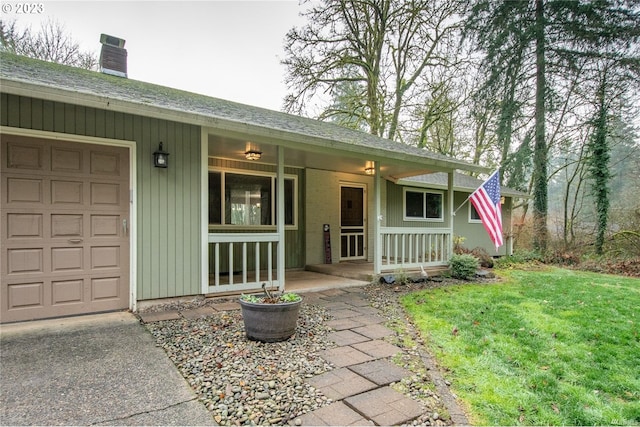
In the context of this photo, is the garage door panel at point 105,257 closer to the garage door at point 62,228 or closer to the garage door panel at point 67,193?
the garage door at point 62,228

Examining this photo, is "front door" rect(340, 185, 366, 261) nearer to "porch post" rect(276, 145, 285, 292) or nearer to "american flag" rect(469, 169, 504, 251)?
"american flag" rect(469, 169, 504, 251)

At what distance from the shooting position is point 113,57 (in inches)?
251

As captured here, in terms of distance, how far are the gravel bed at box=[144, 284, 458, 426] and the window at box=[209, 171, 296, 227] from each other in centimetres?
288

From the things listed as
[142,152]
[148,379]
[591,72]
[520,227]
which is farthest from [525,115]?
[148,379]

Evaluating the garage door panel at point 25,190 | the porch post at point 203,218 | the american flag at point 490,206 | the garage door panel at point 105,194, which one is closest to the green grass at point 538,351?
the american flag at point 490,206

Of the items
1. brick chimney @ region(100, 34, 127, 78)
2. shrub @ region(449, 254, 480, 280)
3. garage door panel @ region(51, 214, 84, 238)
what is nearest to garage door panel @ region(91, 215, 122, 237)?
garage door panel @ region(51, 214, 84, 238)

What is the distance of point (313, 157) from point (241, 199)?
1.84 meters

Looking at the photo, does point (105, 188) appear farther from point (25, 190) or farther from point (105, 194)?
point (25, 190)

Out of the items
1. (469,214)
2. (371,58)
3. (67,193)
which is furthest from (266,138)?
(371,58)

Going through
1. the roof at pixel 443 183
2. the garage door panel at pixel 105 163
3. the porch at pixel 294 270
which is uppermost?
the roof at pixel 443 183

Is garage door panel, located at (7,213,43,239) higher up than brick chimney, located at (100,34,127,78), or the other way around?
brick chimney, located at (100,34,127,78)

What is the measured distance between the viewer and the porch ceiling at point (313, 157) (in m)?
5.61

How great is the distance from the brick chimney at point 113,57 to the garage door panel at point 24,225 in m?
3.64

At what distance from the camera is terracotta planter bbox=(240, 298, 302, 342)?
11.1ft
